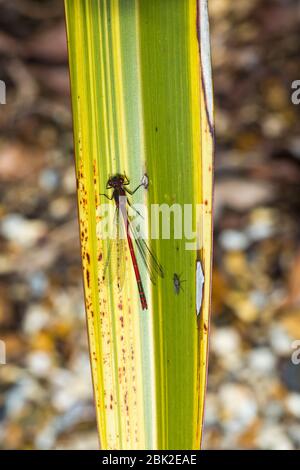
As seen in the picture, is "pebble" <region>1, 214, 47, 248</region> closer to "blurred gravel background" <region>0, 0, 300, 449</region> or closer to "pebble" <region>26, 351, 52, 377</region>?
"blurred gravel background" <region>0, 0, 300, 449</region>

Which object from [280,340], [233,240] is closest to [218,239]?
[233,240]

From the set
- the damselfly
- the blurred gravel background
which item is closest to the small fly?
the damselfly

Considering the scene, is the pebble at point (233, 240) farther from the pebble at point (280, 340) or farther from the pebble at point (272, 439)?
the pebble at point (272, 439)

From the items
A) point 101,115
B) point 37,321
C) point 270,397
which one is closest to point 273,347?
point 270,397
